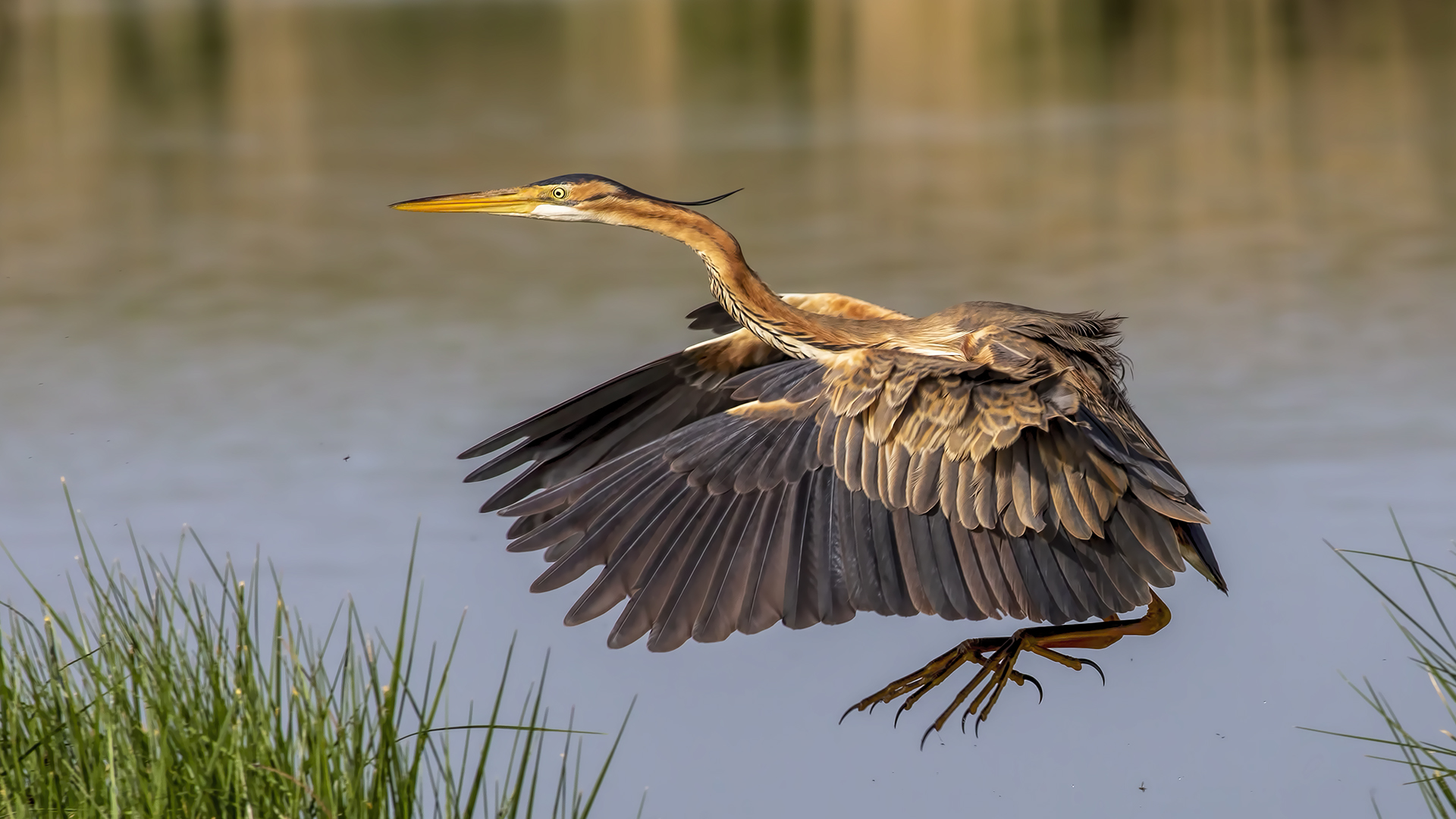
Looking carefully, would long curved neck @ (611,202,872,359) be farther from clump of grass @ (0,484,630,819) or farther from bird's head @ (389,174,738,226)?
clump of grass @ (0,484,630,819)

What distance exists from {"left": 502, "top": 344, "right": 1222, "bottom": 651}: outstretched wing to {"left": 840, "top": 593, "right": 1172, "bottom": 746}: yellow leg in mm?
457

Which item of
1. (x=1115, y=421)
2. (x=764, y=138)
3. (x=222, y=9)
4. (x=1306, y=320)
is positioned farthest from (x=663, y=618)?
(x=222, y=9)

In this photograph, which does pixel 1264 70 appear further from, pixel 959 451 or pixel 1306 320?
pixel 959 451

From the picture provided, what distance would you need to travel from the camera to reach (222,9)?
21.8m

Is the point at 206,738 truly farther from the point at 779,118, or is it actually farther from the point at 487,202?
the point at 779,118

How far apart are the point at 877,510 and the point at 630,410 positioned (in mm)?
1330

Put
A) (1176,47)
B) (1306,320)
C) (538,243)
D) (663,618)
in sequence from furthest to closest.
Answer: (1176,47) → (538,243) → (1306,320) → (663,618)

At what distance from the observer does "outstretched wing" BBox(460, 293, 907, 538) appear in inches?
198

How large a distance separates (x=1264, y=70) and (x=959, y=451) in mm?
12342

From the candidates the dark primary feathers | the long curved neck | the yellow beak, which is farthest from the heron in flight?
the yellow beak

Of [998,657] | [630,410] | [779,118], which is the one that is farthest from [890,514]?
[779,118]

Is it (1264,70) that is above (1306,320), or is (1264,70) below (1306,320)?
above

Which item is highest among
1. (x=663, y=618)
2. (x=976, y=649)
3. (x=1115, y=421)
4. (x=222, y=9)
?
(x=222, y=9)

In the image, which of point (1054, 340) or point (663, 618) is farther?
point (1054, 340)
